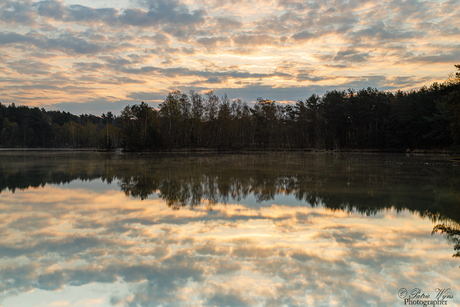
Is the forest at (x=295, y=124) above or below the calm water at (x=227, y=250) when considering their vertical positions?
above

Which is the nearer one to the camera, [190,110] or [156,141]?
[156,141]

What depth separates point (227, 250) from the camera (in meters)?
6.09

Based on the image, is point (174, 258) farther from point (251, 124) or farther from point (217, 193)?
point (251, 124)

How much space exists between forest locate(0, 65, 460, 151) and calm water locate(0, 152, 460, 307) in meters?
A: 49.9

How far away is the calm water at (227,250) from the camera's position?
445 cm

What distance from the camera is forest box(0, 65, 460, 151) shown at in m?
→ 59.9

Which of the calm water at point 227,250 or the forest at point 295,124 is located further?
the forest at point 295,124

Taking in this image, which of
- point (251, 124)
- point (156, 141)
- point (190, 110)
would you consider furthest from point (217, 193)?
point (251, 124)

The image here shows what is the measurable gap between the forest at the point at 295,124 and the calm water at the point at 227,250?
164ft

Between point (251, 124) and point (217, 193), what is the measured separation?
234 ft

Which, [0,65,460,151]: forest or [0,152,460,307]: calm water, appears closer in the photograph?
[0,152,460,307]: calm water

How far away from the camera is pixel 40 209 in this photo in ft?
32.7

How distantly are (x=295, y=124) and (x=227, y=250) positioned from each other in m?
81.0

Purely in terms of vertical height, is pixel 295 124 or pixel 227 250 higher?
pixel 295 124
